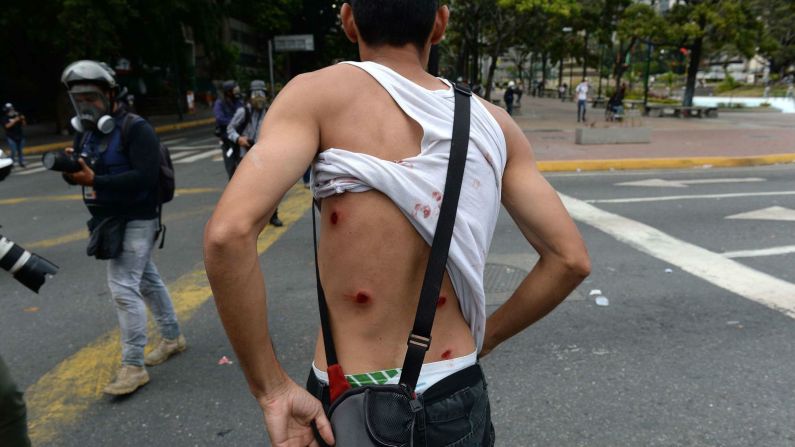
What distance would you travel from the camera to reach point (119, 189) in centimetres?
333

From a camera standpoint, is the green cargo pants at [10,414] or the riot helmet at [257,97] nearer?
the green cargo pants at [10,414]

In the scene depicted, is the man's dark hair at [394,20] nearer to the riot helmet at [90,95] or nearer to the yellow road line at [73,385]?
the riot helmet at [90,95]

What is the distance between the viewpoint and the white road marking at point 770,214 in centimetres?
716

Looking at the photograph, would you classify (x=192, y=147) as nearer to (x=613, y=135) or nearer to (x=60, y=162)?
(x=613, y=135)

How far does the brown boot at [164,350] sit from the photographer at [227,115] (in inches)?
166

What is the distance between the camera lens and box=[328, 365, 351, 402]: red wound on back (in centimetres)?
135

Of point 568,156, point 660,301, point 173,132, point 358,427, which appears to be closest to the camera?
point 358,427

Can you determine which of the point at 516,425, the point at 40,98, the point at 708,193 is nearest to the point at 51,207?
the point at 516,425

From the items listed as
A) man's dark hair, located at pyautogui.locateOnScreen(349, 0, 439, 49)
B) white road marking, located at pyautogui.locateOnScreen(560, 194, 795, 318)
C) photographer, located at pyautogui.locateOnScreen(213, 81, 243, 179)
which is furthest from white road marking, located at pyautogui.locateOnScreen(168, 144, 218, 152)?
man's dark hair, located at pyautogui.locateOnScreen(349, 0, 439, 49)

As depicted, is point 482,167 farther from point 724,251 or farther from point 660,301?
point 724,251

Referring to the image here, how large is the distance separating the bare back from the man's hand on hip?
0.13 meters

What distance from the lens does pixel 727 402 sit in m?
3.22

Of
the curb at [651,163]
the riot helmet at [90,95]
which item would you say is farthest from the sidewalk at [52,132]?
the riot helmet at [90,95]

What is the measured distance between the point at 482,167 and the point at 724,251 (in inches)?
214
